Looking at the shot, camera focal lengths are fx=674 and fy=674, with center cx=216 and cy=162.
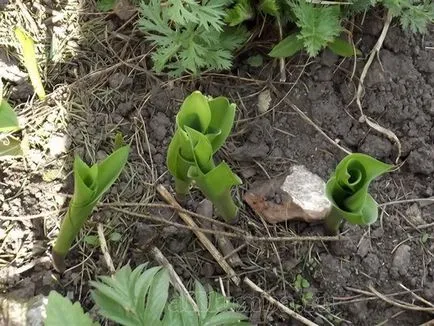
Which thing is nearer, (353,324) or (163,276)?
(163,276)

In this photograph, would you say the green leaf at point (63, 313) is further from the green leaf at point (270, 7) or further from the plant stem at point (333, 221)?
the green leaf at point (270, 7)

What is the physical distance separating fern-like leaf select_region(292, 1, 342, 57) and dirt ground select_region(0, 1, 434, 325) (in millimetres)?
136

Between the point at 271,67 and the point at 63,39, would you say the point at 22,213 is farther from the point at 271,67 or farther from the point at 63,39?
the point at 271,67

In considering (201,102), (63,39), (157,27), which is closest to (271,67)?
(157,27)

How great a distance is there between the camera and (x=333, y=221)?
5.30 ft

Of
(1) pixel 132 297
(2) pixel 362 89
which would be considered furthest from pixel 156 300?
(2) pixel 362 89

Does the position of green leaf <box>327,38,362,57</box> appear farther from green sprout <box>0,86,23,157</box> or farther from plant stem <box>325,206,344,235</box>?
green sprout <box>0,86,23,157</box>

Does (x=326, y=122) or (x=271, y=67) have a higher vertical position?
(x=271, y=67)

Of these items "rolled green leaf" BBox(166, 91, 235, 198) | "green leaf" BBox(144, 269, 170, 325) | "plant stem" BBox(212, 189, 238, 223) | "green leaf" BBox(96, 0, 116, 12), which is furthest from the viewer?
"green leaf" BBox(96, 0, 116, 12)

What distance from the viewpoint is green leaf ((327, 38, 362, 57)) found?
5.83ft

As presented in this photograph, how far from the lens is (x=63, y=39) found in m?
1.90

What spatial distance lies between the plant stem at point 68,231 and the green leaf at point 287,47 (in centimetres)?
64

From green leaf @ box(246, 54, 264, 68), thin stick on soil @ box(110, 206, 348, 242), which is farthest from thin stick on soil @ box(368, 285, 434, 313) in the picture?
green leaf @ box(246, 54, 264, 68)

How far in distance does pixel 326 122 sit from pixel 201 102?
48 centimetres
